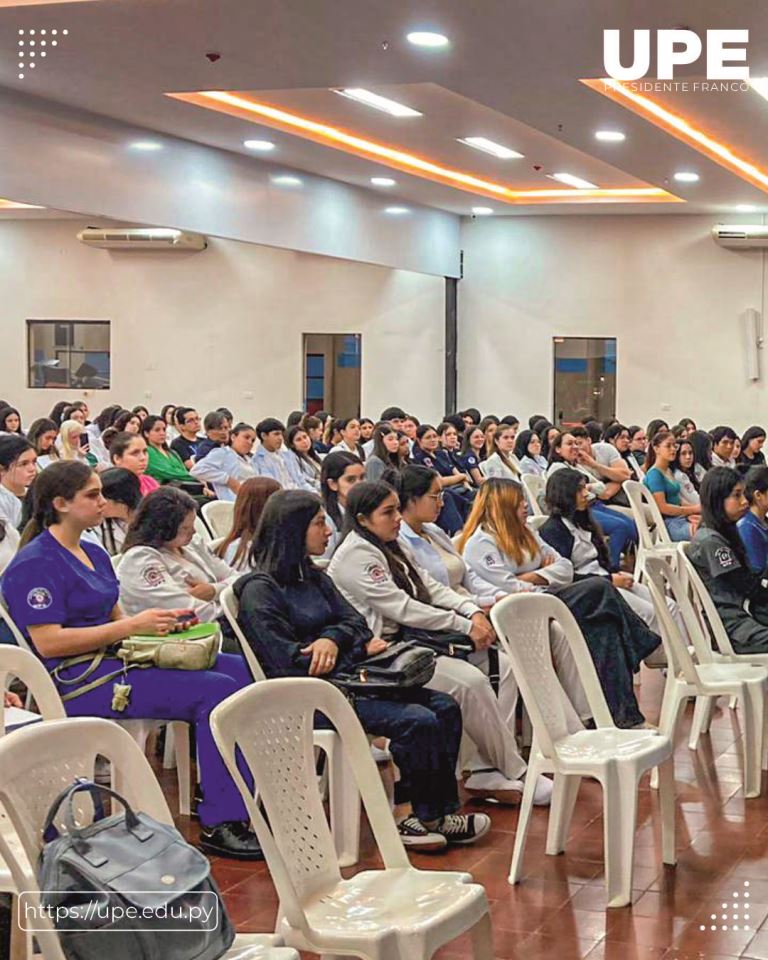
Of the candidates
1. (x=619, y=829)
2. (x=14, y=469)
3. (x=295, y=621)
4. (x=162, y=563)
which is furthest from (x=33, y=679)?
(x=14, y=469)

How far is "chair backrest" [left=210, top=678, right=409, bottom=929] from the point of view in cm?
279

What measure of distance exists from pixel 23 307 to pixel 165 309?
1.61 m

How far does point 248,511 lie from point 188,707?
3.72ft

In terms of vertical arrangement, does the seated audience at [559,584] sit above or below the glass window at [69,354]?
below

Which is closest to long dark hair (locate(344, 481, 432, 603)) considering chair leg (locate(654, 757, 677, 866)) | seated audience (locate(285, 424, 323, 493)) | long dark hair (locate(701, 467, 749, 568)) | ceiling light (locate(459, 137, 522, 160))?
chair leg (locate(654, 757, 677, 866))

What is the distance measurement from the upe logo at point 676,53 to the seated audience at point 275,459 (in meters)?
3.73

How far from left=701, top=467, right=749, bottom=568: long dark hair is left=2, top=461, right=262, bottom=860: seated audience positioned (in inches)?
89.8

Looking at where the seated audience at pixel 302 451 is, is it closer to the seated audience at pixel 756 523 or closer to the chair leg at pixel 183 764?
the seated audience at pixel 756 523

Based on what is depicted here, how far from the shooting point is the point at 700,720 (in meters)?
5.60

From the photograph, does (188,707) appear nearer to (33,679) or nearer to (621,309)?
(33,679)

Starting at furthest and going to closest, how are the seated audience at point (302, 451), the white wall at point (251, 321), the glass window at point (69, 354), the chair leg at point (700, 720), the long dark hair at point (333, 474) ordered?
→ the white wall at point (251, 321) → the glass window at point (69, 354) → the seated audience at point (302, 451) → the long dark hair at point (333, 474) → the chair leg at point (700, 720)

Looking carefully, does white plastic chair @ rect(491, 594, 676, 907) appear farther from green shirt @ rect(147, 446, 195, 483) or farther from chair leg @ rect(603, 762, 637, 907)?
green shirt @ rect(147, 446, 195, 483)

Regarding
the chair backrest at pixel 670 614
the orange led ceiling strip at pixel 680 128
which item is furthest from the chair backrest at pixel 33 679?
the orange led ceiling strip at pixel 680 128

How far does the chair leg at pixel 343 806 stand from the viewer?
392 cm
